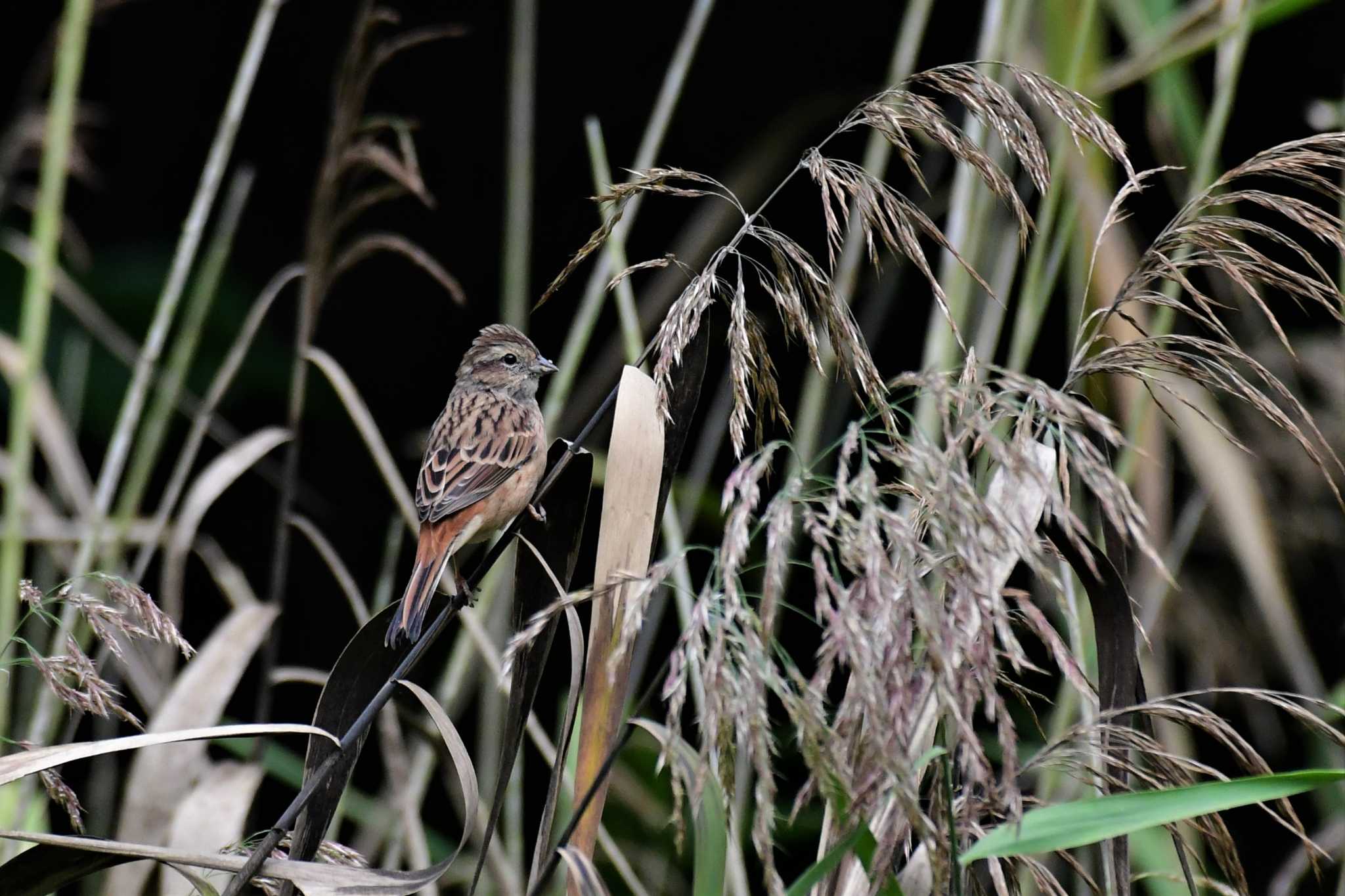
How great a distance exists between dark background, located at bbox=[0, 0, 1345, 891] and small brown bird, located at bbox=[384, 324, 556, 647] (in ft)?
6.46

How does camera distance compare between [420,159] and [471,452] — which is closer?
[471,452]

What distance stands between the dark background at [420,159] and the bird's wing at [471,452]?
2031mm

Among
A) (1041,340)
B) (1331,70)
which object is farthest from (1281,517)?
(1331,70)

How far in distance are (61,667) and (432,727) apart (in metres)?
1.03

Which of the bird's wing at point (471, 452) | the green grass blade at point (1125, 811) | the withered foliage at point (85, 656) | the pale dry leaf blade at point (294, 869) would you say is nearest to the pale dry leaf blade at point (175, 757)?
the bird's wing at point (471, 452)

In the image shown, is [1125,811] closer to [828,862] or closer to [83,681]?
[828,862]

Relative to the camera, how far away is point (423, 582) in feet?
7.00

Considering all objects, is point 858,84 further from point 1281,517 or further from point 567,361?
point 567,361

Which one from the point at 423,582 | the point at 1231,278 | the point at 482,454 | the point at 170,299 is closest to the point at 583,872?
the point at 1231,278

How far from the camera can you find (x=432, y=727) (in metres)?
2.35

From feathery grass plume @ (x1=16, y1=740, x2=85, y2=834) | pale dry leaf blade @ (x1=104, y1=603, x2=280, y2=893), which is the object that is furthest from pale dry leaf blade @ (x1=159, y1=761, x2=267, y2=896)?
feathery grass plume @ (x1=16, y1=740, x2=85, y2=834)

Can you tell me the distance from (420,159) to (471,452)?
10.5ft

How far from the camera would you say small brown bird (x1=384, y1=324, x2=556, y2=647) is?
2.32 meters

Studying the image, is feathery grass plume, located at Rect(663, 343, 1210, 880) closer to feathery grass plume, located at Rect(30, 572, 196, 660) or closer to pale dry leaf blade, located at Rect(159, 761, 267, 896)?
feathery grass plume, located at Rect(30, 572, 196, 660)
